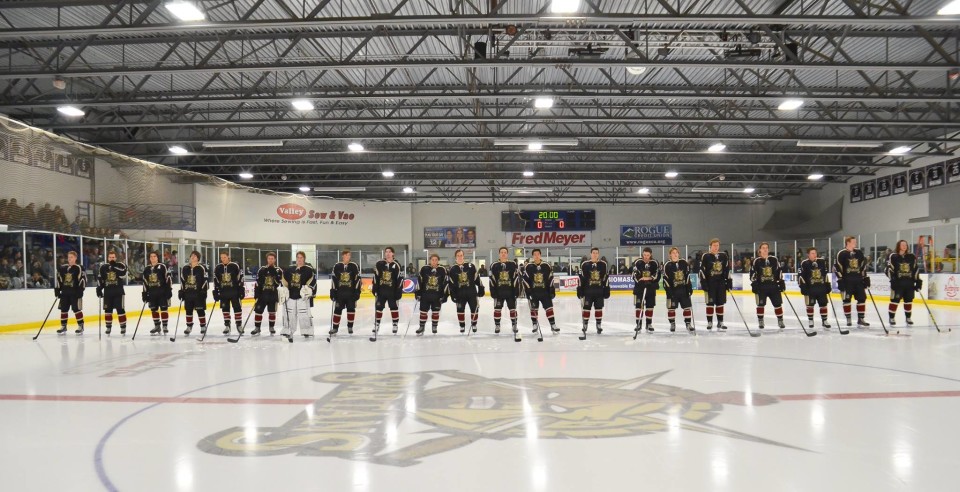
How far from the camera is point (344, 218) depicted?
1181 inches

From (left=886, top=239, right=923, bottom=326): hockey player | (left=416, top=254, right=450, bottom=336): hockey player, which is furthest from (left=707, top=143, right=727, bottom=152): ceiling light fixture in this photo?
(left=416, top=254, right=450, bottom=336): hockey player

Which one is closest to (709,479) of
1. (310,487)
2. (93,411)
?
(310,487)

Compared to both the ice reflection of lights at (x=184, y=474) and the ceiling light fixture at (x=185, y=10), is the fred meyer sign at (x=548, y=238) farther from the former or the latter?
the ice reflection of lights at (x=184, y=474)

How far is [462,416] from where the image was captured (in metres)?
4.74

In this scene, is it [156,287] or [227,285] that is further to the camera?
[156,287]

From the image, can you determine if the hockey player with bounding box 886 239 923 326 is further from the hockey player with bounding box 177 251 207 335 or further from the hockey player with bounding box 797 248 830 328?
the hockey player with bounding box 177 251 207 335

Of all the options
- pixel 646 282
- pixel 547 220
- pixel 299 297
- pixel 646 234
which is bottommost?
pixel 299 297

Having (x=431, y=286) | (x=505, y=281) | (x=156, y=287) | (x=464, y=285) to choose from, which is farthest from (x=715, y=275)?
(x=156, y=287)

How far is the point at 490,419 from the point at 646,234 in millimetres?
32127

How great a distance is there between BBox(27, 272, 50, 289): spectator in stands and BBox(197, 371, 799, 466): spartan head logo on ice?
10953 mm

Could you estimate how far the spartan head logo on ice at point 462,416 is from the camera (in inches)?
157

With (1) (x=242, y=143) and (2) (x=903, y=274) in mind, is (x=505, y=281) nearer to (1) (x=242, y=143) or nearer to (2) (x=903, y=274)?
(2) (x=903, y=274)

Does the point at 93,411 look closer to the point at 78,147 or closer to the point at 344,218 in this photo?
the point at 78,147

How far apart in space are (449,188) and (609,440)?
2924cm
